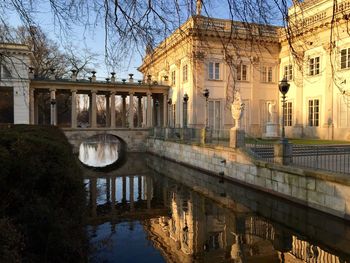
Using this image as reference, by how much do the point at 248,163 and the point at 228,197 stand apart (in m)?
2.11

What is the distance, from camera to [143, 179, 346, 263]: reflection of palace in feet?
24.8

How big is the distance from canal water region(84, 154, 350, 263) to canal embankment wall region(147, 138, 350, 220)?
353 mm

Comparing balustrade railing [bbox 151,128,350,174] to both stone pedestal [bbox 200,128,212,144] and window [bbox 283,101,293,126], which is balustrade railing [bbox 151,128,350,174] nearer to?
stone pedestal [bbox 200,128,212,144]

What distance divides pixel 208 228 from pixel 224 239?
0.95 metres

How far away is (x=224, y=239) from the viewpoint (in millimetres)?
8711

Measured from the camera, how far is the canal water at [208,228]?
304 inches

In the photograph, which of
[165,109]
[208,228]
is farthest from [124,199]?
[165,109]

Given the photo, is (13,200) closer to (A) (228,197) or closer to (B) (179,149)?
(A) (228,197)

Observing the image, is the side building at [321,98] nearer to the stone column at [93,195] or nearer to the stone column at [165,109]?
the stone column at [165,109]

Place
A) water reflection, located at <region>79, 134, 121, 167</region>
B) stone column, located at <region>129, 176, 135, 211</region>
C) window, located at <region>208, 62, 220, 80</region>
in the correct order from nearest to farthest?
stone column, located at <region>129, 176, 135, 211</region> < water reflection, located at <region>79, 134, 121, 167</region> < window, located at <region>208, 62, 220, 80</region>

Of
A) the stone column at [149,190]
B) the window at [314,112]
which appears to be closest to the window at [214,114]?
the window at [314,112]

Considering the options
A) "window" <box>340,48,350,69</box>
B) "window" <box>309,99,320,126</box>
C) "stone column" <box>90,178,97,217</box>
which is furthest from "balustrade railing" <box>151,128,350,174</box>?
"window" <box>340,48,350,69</box>

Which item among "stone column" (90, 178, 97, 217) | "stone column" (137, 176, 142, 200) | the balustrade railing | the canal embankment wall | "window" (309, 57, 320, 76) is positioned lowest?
"stone column" (90, 178, 97, 217)

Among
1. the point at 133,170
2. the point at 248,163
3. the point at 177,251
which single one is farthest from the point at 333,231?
the point at 133,170
